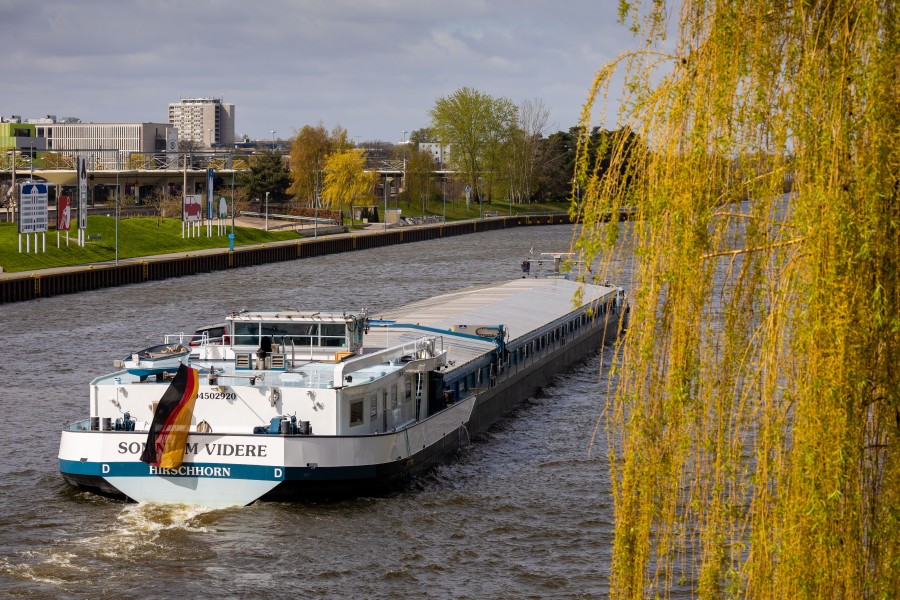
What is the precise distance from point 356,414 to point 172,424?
4.16 m

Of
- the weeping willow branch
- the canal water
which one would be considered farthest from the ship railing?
the weeping willow branch

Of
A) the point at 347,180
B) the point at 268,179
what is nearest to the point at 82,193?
the point at 347,180

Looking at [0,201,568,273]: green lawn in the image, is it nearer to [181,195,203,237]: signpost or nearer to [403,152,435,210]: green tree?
[181,195,203,237]: signpost

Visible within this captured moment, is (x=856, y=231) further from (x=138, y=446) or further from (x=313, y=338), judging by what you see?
(x=313, y=338)

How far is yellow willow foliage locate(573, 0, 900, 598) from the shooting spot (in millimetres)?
11055

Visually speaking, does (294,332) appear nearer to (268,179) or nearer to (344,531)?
(344,531)

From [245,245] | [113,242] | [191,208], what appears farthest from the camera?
[245,245]

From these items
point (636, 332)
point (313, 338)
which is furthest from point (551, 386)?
point (636, 332)

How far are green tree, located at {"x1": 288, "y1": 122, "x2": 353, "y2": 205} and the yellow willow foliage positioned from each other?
14336 centimetres

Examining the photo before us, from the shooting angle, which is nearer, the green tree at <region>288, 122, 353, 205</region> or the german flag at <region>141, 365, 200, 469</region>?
the german flag at <region>141, 365, 200, 469</region>

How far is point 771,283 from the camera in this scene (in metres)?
12.1

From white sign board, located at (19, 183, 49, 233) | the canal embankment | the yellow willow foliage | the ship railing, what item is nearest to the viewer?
the yellow willow foliage

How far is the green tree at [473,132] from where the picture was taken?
180 metres

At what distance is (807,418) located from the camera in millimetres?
11164
